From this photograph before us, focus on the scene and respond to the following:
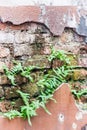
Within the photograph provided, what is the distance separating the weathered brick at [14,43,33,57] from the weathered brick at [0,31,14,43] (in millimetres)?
49

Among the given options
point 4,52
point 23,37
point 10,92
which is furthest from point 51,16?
point 10,92

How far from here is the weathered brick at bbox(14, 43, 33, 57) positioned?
209cm

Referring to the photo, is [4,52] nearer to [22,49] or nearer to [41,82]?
[22,49]

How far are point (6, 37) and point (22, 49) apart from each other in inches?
4.8

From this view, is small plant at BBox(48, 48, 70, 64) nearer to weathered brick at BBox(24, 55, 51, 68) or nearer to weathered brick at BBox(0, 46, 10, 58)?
weathered brick at BBox(24, 55, 51, 68)

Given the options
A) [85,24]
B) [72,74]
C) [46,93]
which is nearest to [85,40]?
[85,24]

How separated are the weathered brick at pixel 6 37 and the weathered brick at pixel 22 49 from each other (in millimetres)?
49

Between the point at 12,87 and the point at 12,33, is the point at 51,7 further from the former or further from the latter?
the point at 12,87

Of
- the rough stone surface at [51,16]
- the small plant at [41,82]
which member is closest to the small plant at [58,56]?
the small plant at [41,82]

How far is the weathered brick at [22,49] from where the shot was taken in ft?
6.86

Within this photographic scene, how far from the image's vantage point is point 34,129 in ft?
6.32

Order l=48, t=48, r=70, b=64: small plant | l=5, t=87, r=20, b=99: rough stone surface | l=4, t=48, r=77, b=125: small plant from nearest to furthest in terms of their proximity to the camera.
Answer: l=4, t=48, r=77, b=125: small plant < l=5, t=87, r=20, b=99: rough stone surface < l=48, t=48, r=70, b=64: small plant

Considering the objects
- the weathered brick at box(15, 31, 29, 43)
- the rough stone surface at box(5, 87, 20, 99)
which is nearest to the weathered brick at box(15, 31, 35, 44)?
the weathered brick at box(15, 31, 29, 43)

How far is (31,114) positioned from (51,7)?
2.23 feet
